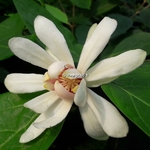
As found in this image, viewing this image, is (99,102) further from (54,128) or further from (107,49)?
(107,49)

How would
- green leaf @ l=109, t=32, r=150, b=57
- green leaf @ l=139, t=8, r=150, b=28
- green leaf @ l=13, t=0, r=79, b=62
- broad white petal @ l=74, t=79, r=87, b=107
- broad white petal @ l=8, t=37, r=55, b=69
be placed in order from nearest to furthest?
broad white petal @ l=74, t=79, r=87, b=107
broad white petal @ l=8, t=37, r=55, b=69
green leaf @ l=13, t=0, r=79, b=62
green leaf @ l=109, t=32, r=150, b=57
green leaf @ l=139, t=8, r=150, b=28

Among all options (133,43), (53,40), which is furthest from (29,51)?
(133,43)

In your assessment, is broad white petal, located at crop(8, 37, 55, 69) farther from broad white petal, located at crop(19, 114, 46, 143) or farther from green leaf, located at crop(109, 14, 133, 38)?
green leaf, located at crop(109, 14, 133, 38)

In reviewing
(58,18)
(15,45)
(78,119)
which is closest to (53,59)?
(15,45)

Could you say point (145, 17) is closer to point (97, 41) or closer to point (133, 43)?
point (133, 43)

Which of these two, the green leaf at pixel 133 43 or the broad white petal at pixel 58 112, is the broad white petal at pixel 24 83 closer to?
the broad white petal at pixel 58 112

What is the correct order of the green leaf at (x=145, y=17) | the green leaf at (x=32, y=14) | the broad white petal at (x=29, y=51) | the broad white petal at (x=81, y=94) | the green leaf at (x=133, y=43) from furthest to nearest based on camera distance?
the green leaf at (x=145, y=17) → the green leaf at (x=133, y=43) → the green leaf at (x=32, y=14) → the broad white petal at (x=29, y=51) → the broad white petal at (x=81, y=94)

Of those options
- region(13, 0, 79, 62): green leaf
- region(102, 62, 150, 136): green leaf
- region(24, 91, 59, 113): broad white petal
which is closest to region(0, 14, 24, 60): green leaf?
region(13, 0, 79, 62): green leaf

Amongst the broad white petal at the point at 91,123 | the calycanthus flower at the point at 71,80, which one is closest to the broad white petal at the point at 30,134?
the calycanthus flower at the point at 71,80
